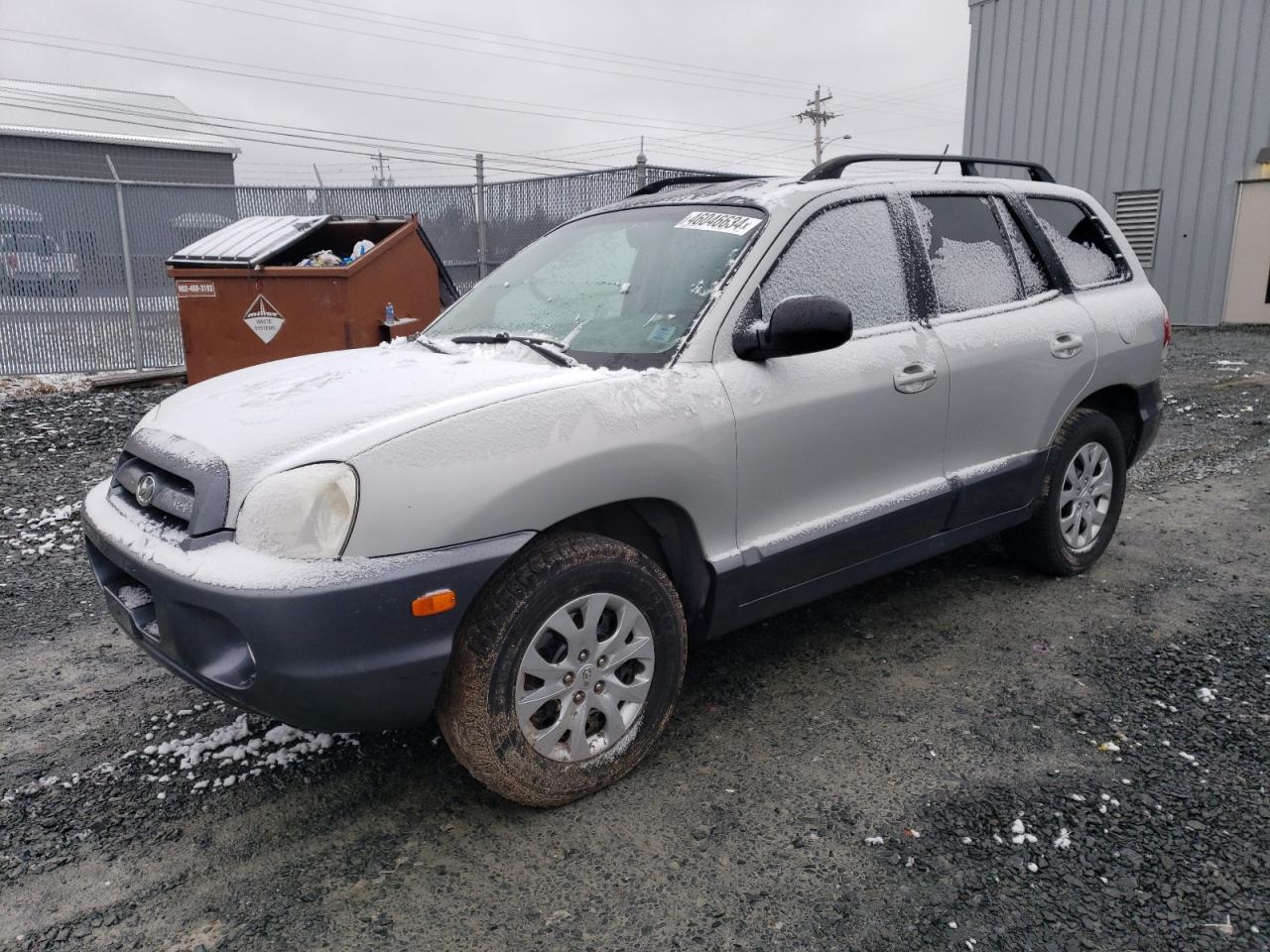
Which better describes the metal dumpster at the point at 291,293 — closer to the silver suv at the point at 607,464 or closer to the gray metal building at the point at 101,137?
the silver suv at the point at 607,464

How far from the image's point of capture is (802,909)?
7.25ft

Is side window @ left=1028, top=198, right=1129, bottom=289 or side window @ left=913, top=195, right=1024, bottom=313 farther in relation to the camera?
side window @ left=1028, top=198, right=1129, bottom=289

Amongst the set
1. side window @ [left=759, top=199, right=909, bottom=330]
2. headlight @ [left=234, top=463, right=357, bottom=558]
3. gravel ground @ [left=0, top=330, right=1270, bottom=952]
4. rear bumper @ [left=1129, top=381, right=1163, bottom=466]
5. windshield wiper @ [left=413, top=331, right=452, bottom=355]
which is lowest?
gravel ground @ [left=0, top=330, right=1270, bottom=952]

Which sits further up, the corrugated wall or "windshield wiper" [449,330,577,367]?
the corrugated wall

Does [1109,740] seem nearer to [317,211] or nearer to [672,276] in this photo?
[672,276]

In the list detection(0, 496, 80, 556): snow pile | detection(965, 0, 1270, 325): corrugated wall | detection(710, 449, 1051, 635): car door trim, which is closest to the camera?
detection(710, 449, 1051, 635): car door trim

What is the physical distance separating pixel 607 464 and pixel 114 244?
1036 centimetres

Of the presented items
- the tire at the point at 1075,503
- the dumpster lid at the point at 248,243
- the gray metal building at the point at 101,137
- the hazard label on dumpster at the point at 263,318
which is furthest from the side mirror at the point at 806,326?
the gray metal building at the point at 101,137

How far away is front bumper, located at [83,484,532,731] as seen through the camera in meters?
2.12

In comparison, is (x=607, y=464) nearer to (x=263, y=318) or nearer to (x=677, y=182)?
(x=677, y=182)

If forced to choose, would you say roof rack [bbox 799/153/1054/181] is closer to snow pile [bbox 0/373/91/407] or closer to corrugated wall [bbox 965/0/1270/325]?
snow pile [bbox 0/373/91/407]

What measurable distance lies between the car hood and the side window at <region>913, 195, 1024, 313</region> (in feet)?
5.49

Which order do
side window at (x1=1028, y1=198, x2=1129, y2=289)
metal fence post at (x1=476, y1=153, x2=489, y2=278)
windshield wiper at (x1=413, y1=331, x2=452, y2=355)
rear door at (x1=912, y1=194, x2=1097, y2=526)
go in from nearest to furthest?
windshield wiper at (x1=413, y1=331, x2=452, y2=355)
rear door at (x1=912, y1=194, x2=1097, y2=526)
side window at (x1=1028, y1=198, x2=1129, y2=289)
metal fence post at (x1=476, y1=153, x2=489, y2=278)

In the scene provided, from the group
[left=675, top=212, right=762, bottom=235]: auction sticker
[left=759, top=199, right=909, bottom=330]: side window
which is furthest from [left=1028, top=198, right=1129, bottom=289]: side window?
[left=675, top=212, right=762, bottom=235]: auction sticker
